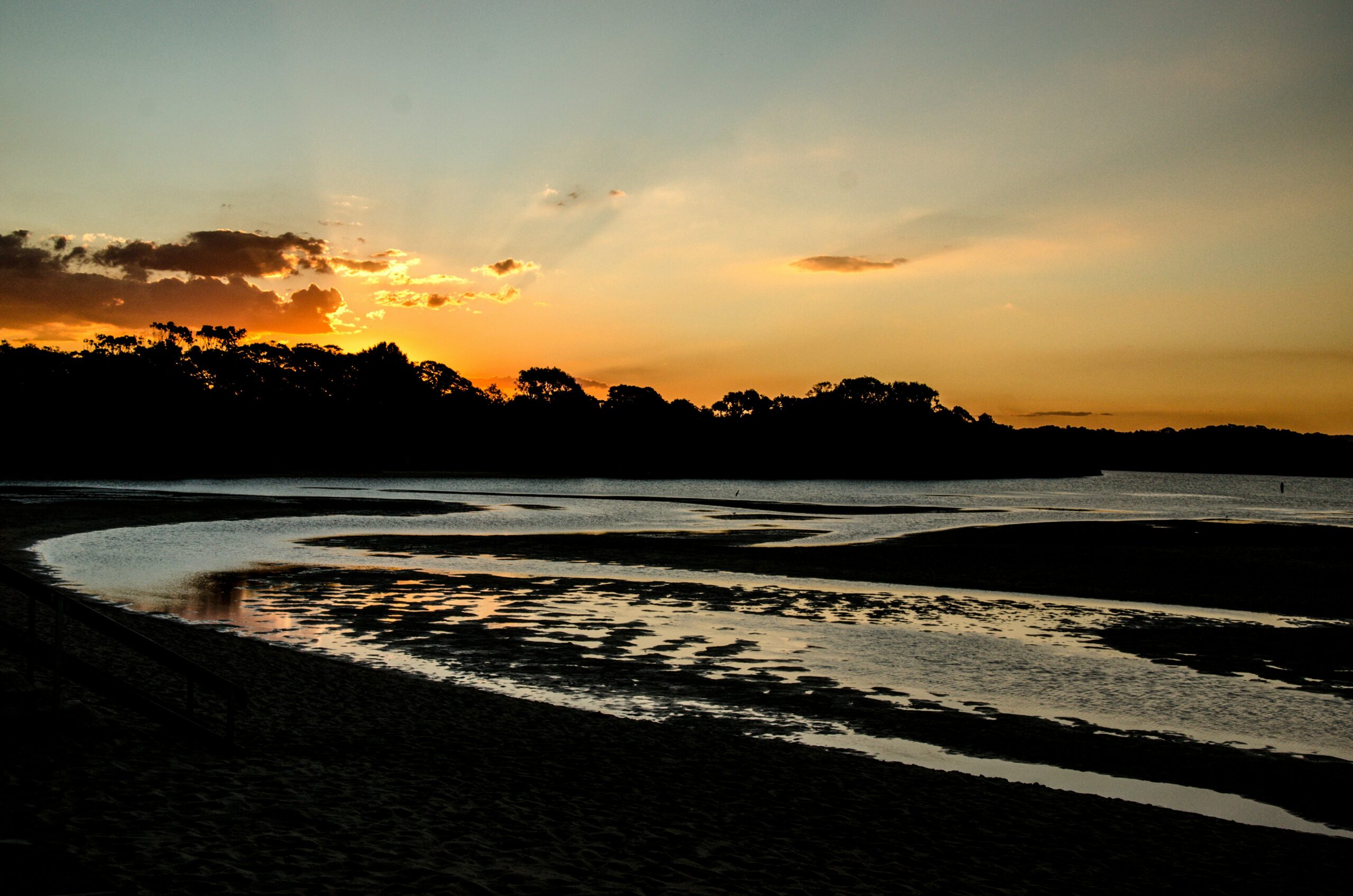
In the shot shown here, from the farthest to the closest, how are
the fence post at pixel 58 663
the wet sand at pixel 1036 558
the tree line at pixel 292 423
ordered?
the tree line at pixel 292 423, the wet sand at pixel 1036 558, the fence post at pixel 58 663

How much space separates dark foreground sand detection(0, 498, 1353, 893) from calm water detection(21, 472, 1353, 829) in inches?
64.7

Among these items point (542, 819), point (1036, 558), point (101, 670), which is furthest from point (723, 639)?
point (1036, 558)

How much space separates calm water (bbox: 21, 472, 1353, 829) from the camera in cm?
1362

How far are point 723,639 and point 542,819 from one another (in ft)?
37.5

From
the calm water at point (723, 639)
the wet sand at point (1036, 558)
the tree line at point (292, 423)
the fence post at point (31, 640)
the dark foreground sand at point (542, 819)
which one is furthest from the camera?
the tree line at point (292, 423)

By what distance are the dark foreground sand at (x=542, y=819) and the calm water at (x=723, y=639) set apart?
1644 millimetres

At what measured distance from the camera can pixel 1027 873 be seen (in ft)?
26.1

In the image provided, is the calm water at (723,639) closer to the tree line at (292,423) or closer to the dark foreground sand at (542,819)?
the dark foreground sand at (542,819)

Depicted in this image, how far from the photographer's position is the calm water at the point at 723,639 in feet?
44.7

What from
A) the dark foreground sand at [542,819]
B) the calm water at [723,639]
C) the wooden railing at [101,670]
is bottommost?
the calm water at [723,639]

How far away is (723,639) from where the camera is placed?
19641 mm

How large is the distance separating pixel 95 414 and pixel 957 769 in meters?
149

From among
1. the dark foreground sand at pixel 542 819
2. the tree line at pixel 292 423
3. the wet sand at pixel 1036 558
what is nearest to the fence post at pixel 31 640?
the dark foreground sand at pixel 542 819

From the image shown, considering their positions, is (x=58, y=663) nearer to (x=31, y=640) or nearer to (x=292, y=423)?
(x=31, y=640)
